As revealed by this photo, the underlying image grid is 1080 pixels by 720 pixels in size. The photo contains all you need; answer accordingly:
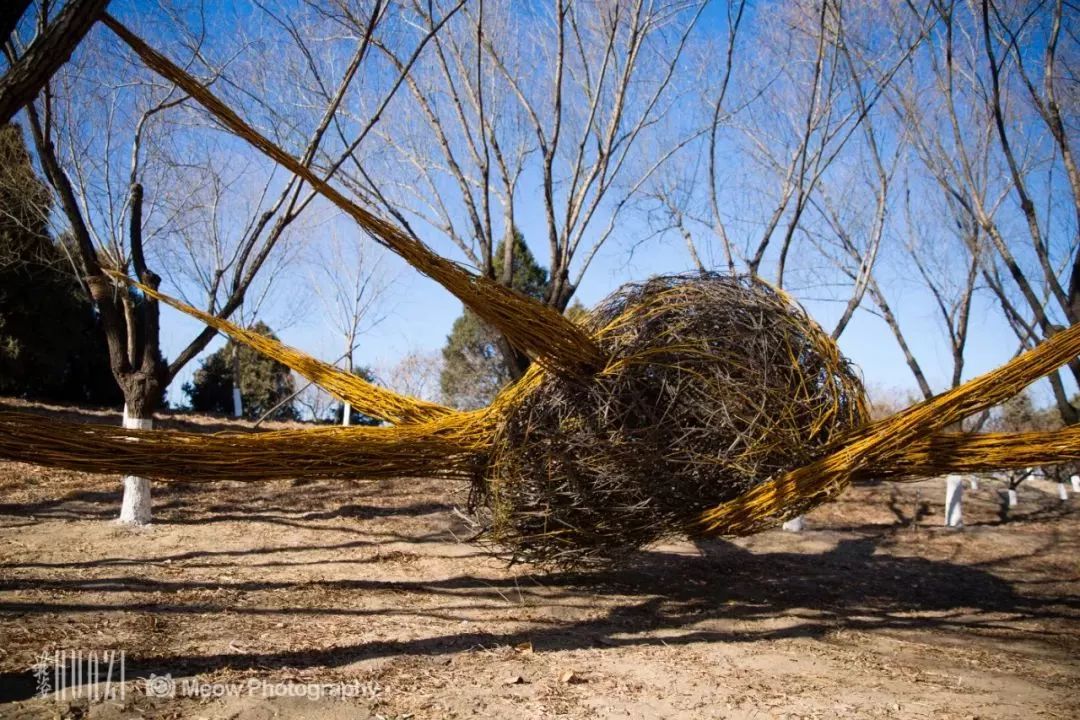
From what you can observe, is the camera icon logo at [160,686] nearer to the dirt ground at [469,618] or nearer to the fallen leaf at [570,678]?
the dirt ground at [469,618]

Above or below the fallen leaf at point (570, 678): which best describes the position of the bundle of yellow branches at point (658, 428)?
above

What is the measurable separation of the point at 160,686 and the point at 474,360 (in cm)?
2063

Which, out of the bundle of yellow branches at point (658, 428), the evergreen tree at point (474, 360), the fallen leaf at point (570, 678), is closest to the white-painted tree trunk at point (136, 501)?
the bundle of yellow branches at point (658, 428)

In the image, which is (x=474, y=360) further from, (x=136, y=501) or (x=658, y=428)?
(x=658, y=428)

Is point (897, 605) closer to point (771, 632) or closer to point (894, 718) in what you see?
point (771, 632)

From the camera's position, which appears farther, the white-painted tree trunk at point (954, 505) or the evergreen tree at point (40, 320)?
the evergreen tree at point (40, 320)

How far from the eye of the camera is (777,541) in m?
7.68

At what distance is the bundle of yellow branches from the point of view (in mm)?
3441

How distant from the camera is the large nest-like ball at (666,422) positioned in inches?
148

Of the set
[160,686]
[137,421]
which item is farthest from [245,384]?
[160,686]

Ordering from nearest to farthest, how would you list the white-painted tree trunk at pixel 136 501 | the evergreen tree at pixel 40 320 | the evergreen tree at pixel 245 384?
the white-painted tree trunk at pixel 136 501 < the evergreen tree at pixel 40 320 < the evergreen tree at pixel 245 384

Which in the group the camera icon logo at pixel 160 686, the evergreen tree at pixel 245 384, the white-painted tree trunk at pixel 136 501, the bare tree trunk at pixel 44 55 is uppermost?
the evergreen tree at pixel 245 384

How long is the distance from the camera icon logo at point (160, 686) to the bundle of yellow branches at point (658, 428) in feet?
3.01

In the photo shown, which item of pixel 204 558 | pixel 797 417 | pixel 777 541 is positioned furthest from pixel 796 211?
pixel 204 558
